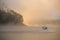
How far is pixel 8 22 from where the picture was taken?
1.69 metres

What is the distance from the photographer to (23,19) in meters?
1.67

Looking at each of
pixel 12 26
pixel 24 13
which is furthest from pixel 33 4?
pixel 12 26

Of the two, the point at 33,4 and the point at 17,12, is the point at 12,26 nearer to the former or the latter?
the point at 17,12

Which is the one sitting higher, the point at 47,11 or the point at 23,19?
the point at 47,11

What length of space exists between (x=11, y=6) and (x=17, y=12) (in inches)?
4.5

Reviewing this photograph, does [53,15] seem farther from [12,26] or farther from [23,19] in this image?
[12,26]

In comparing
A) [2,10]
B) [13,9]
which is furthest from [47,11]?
[2,10]

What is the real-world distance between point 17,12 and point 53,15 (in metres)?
0.47

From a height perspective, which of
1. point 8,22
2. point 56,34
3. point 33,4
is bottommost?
point 56,34

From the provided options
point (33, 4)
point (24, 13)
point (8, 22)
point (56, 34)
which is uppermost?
point (33, 4)

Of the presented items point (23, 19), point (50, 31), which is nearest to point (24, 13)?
point (23, 19)

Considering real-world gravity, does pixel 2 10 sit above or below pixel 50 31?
above

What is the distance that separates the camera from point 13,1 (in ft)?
5.57

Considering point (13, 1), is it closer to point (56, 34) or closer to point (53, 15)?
point (53, 15)
